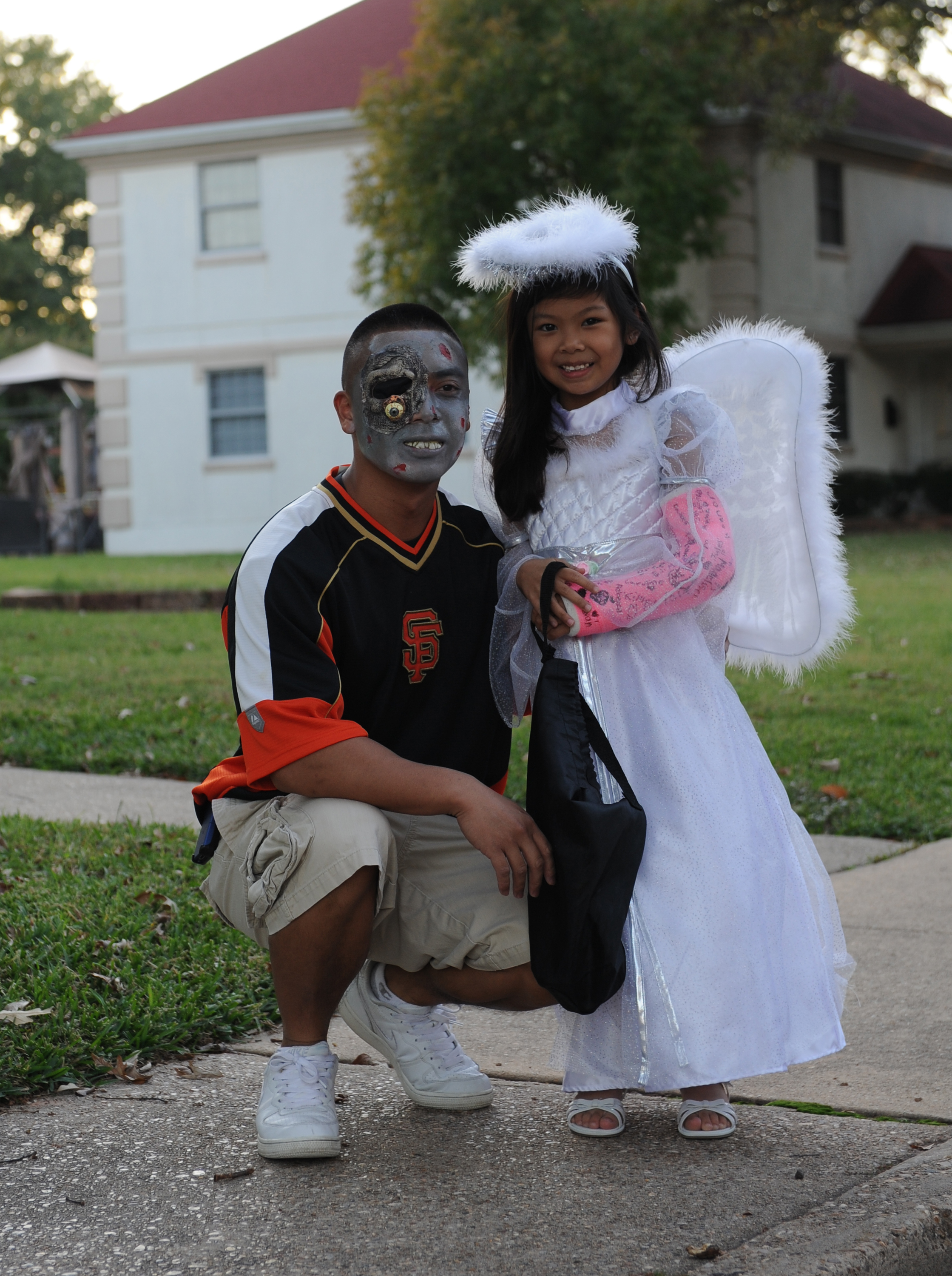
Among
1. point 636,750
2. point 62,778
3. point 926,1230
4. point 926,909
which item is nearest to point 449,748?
point 636,750

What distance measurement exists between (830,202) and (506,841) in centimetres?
2415

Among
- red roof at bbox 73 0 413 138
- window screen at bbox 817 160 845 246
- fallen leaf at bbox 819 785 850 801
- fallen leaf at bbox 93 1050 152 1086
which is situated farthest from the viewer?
window screen at bbox 817 160 845 246

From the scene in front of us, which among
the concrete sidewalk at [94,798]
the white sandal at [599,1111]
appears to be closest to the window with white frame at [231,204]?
the concrete sidewalk at [94,798]

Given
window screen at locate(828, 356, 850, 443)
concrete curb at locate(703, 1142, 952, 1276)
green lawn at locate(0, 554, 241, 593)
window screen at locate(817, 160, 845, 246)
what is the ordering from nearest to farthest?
concrete curb at locate(703, 1142, 952, 1276) < green lawn at locate(0, 554, 241, 593) < window screen at locate(817, 160, 845, 246) < window screen at locate(828, 356, 850, 443)

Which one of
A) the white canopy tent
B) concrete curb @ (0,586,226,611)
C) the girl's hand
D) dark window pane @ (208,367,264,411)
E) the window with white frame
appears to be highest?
the window with white frame

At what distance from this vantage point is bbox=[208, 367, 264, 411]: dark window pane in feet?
73.2

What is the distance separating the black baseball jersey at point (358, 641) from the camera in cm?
271

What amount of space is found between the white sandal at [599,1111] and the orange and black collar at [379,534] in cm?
108

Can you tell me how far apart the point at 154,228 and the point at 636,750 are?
69.5ft

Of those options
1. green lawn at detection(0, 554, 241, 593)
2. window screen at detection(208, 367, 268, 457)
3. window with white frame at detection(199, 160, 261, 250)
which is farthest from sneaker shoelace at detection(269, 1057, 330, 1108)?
window with white frame at detection(199, 160, 261, 250)

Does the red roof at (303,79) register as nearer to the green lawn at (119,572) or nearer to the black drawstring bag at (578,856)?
the green lawn at (119,572)

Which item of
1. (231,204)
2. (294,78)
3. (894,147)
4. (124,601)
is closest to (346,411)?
(124,601)

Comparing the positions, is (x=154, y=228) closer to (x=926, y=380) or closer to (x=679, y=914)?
(x=926, y=380)

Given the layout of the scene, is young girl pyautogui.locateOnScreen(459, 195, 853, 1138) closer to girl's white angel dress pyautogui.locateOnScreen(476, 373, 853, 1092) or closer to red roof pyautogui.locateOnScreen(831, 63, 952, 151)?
girl's white angel dress pyautogui.locateOnScreen(476, 373, 853, 1092)
